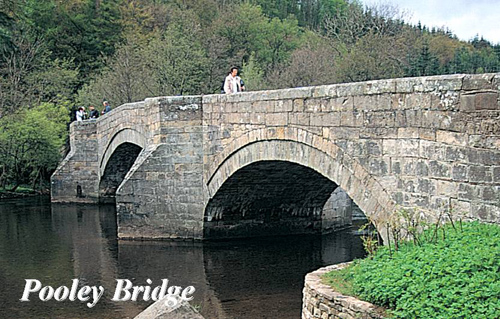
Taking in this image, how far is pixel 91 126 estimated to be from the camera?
21828mm

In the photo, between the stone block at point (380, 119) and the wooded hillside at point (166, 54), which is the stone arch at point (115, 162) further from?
the stone block at point (380, 119)

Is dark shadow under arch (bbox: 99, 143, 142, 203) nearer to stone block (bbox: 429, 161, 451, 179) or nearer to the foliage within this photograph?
the foliage

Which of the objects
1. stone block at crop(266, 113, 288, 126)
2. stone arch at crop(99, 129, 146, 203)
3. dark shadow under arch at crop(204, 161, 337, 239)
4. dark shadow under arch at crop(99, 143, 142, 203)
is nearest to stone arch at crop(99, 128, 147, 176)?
stone arch at crop(99, 129, 146, 203)

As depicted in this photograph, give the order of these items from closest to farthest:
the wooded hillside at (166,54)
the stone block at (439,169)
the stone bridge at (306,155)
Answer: the stone bridge at (306,155) → the stone block at (439,169) → the wooded hillside at (166,54)

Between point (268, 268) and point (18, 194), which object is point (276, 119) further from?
point (18, 194)

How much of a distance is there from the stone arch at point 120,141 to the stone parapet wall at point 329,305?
33.0ft

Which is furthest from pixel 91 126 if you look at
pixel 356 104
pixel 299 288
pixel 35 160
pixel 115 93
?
pixel 356 104

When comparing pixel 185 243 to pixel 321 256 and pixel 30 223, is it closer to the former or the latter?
pixel 321 256

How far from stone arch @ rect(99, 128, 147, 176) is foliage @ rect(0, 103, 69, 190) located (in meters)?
3.19

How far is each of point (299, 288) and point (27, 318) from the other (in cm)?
391

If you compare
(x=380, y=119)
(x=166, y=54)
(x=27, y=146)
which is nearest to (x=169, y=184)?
(x=380, y=119)

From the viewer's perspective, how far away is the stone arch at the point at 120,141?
16.8 m

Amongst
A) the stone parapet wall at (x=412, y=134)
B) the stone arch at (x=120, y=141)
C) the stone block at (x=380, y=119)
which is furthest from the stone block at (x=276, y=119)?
the stone arch at (x=120, y=141)

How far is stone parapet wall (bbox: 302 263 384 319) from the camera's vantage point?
535 centimetres
